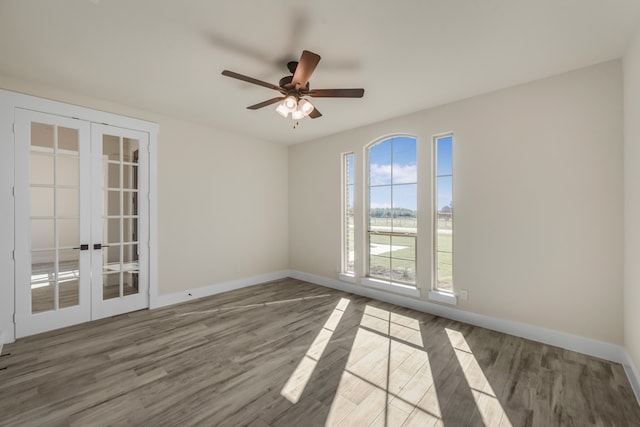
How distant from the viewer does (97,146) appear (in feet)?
11.6

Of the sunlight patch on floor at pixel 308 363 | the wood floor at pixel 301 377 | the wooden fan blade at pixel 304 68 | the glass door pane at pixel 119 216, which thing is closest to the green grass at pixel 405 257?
the wood floor at pixel 301 377

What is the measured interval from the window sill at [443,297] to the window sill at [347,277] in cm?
130

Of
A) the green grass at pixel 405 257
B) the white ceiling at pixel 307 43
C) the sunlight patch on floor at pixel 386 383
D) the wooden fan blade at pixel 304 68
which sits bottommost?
the sunlight patch on floor at pixel 386 383

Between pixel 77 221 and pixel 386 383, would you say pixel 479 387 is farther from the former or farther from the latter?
pixel 77 221

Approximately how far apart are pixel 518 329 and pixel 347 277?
96.3 inches

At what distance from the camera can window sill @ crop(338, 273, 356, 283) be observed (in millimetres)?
4745

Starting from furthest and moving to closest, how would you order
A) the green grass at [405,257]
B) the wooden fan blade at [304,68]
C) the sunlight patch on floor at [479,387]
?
the green grass at [405,257], the wooden fan blade at [304,68], the sunlight patch on floor at [479,387]

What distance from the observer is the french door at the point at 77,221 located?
10.2 ft

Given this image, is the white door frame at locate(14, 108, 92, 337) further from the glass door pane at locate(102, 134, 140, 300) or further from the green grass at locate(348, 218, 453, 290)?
the green grass at locate(348, 218, 453, 290)

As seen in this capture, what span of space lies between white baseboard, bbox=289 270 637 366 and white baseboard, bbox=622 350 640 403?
0.03 m

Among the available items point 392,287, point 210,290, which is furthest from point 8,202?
point 392,287

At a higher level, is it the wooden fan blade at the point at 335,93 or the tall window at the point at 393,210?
the wooden fan blade at the point at 335,93

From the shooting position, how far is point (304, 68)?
220 cm

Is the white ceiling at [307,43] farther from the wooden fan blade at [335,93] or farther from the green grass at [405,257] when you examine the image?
the green grass at [405,257]
